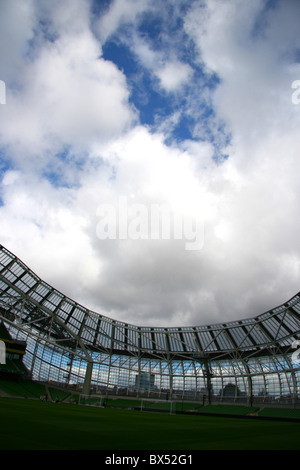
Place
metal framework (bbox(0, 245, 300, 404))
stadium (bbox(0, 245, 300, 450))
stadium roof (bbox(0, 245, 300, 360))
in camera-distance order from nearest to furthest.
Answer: stadium roof (bbox(0, 245, 300, 360)), metal framework (bbox(0, 245, 300, 404)), stadium (bbox(0, 245, 300, 450))

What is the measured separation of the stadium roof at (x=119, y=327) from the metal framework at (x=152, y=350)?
160 mm

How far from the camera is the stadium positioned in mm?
48469

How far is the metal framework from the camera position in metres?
47.7

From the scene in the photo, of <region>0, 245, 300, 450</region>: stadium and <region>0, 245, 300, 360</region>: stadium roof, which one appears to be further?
<region>0, 245, 300, 450</region>: stadium

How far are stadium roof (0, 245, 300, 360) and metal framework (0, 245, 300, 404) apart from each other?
0.52ft

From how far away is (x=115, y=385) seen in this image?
65812mm

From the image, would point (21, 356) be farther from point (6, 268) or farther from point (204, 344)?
point (204, 344)

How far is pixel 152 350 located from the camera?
213 ft

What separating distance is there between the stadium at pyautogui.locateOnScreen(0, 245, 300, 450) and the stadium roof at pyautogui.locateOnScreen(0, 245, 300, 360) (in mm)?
184

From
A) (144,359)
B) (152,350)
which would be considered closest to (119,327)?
(152,350)

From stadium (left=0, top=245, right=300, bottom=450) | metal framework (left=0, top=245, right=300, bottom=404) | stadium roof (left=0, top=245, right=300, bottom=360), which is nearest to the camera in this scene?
stadium roof (left=0, top=245, right=300, bottom=360)

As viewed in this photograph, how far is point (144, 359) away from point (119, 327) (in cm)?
1642

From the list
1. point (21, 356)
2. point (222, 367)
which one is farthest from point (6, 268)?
point (222, 367)

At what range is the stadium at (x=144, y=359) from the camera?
48469 millimetres
